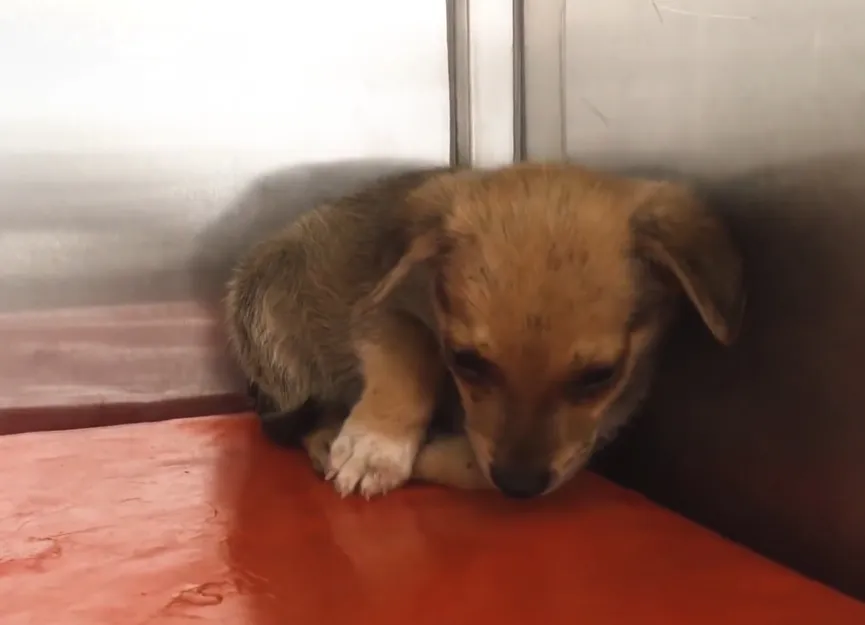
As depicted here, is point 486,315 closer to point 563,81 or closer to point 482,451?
point 482,451

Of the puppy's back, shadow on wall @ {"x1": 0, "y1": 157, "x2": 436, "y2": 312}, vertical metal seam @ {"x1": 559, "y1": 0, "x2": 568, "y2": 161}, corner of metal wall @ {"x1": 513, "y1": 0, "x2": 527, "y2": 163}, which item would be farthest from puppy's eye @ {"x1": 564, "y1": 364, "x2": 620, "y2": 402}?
shadow on wall @ {"x1": 0, "y1": 157, "x2": 436, "y2": 312}

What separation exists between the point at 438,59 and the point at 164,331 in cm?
81

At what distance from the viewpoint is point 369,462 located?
149 cm

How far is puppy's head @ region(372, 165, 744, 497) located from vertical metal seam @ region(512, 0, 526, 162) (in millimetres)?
667

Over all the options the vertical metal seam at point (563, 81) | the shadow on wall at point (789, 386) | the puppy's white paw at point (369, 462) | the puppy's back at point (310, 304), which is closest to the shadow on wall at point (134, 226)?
the puppy's back at point (310, 304)

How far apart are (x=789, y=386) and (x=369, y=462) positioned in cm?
61

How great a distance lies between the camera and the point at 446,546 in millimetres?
1290

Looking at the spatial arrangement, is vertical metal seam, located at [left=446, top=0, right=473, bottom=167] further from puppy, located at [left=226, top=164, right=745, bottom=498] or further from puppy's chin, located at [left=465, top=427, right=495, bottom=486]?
puppy's chin, located at [left=465, top=427, right=495, bottom=486]

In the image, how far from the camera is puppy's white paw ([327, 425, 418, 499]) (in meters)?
1.47

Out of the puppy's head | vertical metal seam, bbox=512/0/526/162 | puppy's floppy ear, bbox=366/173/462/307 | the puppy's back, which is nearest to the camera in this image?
the puppy's head

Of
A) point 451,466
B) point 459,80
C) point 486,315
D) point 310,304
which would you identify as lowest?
point 451,466

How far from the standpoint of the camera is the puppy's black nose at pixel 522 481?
50.8 inches

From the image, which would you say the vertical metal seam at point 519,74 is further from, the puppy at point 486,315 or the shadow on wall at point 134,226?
the puppy at point 486,315

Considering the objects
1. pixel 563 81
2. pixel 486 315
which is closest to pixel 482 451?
pixel 486 315
